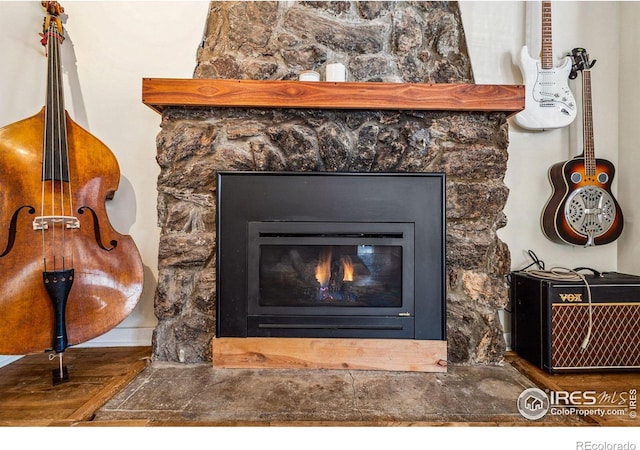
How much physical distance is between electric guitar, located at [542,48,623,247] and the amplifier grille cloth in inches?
15.3

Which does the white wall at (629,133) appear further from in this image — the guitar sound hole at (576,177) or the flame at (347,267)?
the flame at (347,267)

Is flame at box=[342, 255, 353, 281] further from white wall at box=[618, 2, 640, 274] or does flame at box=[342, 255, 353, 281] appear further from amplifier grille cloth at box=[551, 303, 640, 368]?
white wall at box=[618, 2, 640, 274]

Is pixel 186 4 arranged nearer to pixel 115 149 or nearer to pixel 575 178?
pixel 115 149

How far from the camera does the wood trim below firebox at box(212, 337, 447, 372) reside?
1426mm

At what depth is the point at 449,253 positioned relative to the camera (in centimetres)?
149

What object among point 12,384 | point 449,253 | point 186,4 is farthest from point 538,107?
point 12,384

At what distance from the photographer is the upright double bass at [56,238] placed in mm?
1232

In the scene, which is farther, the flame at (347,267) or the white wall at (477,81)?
the white wall at (477,81)

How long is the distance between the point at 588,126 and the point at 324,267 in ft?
4.89

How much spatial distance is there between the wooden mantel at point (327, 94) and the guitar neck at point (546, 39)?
46 cm

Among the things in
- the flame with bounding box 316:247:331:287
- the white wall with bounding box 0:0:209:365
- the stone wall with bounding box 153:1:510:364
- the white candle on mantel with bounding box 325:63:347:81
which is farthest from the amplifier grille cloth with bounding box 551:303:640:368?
the white wall with bounding box 0:0:209:365

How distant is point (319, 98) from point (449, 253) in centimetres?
88

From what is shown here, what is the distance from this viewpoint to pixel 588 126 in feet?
5.45

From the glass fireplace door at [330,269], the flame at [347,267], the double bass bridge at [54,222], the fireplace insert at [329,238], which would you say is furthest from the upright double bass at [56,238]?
the flame at [347,267]
